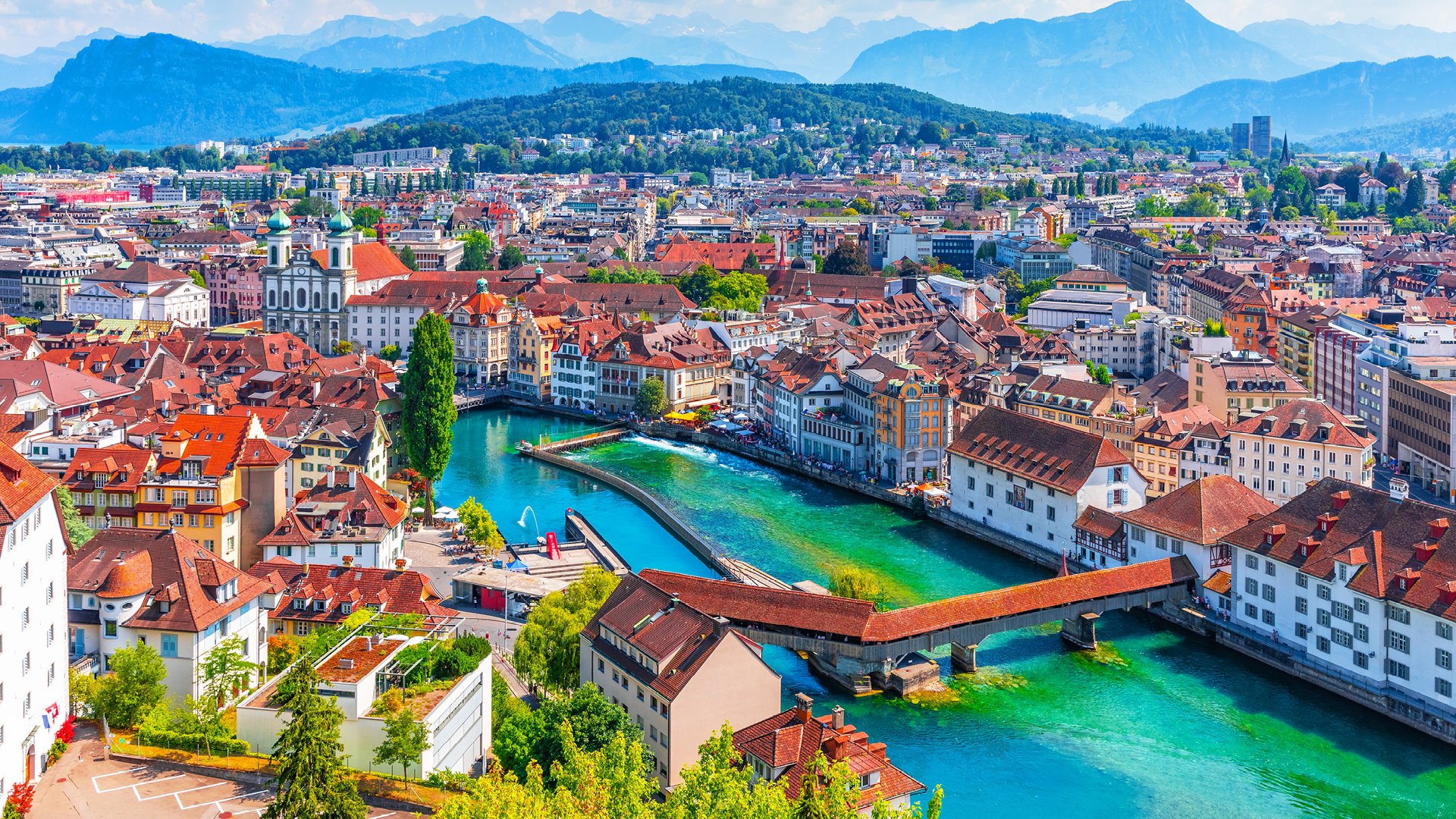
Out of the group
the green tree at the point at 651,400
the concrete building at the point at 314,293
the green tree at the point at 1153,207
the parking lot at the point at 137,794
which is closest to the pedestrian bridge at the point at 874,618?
the parking lot at the point at 137,794

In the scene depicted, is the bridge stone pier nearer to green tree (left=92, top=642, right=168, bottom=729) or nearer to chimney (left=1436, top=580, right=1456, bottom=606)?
chimney (left=1436, top=580, right=1456, bottom=606)

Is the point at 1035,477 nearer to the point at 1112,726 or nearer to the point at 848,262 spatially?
the point at 1112,726

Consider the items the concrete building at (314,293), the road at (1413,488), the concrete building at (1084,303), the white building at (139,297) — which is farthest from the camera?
the white building at (139,297)

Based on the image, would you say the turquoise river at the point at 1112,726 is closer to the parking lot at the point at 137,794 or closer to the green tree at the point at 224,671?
the green tree at the point at 224,671

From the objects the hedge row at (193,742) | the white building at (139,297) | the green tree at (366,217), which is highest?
the green tree at (366,217)

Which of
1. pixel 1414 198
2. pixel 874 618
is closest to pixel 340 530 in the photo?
pixel 874 618

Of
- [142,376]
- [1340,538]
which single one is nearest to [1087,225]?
[142,376]
